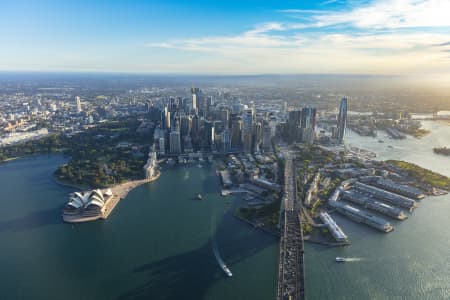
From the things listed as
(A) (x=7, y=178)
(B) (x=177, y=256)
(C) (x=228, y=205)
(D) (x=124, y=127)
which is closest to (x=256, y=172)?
(C) (x=228, y=205)

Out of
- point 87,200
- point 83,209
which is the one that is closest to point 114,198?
point 87,200

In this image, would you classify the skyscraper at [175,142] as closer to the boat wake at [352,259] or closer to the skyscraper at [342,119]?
the skyscraper at [342,119]

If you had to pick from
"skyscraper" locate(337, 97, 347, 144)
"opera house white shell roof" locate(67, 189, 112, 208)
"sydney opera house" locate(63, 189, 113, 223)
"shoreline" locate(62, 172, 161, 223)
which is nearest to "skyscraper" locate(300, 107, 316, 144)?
"skyscraper" locate(337, 97, 347, 144)

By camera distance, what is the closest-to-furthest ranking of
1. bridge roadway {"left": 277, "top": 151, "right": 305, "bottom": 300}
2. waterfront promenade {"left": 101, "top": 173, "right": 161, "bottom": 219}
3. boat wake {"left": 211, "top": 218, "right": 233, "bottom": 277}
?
bridge roadway {"left": 277, "top": 151, "right": 305, "bottom": 300}, boat wake {"left": 211, "top": 218, "right": 233, "bottom": 277}, waterfront promenade {"left": 101, "top": 173, "right": 161, "bottom": 219}

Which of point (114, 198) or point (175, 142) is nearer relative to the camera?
point (114, 198)

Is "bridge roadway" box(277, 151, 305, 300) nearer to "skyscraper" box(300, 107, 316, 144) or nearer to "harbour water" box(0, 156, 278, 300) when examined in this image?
"harbour water" box(0, 156, 278, 300)

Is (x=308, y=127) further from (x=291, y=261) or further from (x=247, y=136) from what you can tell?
(x=291, y=261)

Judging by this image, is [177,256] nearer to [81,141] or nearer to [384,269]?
[384,269]

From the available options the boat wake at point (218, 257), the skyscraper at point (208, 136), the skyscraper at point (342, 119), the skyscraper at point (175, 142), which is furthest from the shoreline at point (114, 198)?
the skyscraper at point (342, 119)

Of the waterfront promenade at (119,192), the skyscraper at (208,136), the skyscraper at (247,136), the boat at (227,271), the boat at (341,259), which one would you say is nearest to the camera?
the boat at (227,271)
